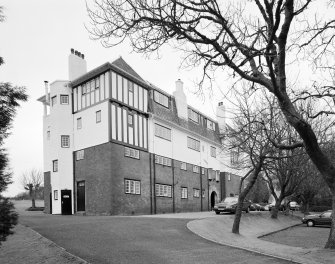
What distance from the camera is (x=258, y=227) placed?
27.7 m

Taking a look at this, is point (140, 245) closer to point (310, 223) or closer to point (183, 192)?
point (310, 223)

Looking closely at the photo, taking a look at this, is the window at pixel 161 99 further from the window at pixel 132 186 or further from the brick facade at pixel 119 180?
the window at pixel 132 186

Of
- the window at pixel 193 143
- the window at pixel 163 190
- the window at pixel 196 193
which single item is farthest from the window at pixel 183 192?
the window at pixel 193 143

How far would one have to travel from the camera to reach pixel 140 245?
1344cm

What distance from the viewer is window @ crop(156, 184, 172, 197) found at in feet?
118

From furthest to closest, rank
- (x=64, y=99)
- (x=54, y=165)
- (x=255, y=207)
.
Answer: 1. (x=255, y=207)
2. (x=64, y=99)
3. (x=54, y=165)

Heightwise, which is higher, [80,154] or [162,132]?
[162,132]

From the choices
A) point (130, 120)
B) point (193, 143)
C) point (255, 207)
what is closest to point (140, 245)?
point (130, 120)

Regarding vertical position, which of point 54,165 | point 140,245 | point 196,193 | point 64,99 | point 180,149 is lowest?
point 196,193

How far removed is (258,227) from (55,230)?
15841mm

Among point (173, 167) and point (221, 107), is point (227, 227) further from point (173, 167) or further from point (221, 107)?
point (221, 107)

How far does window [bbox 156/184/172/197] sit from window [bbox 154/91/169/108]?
804 cm

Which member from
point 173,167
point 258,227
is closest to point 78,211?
point 173,167

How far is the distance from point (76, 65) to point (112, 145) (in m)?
9.54
